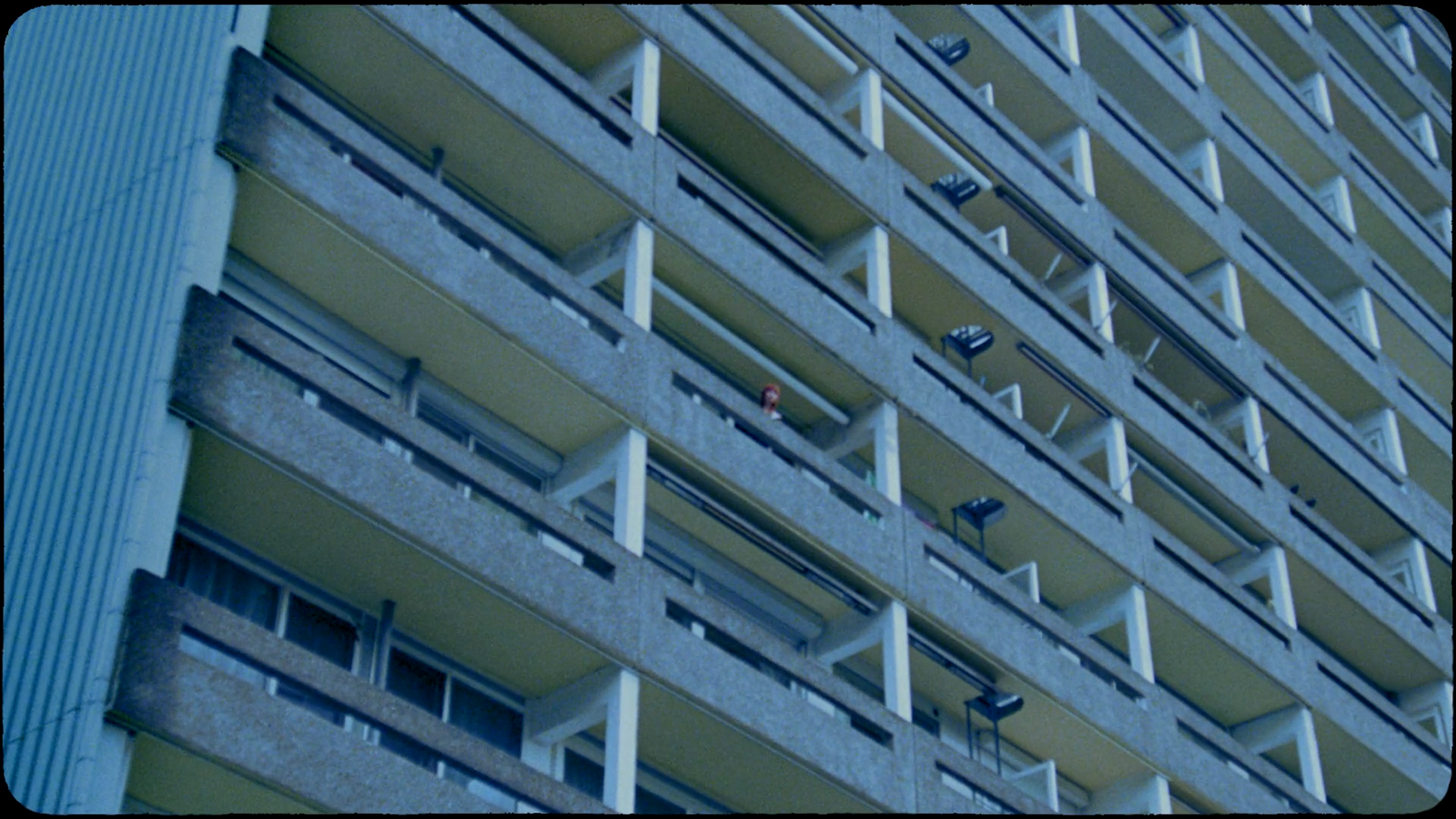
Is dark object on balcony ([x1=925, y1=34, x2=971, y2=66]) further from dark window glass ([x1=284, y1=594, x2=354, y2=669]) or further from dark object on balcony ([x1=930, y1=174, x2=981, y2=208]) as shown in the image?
dark window glass ([x1=284, y1=594, x2=354, y2=669])

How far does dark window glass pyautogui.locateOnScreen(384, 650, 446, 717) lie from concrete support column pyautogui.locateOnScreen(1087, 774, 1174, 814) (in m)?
10.6

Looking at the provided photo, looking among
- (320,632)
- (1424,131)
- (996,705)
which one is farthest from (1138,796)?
(1424,131)

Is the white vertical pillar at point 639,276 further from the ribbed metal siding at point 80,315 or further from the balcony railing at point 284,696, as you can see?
the balcony railing at point 284,696

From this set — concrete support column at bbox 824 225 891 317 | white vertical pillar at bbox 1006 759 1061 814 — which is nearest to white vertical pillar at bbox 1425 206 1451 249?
concrete support column at bbox 824 225 891 317

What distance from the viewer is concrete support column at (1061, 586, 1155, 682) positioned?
2886 centimetres

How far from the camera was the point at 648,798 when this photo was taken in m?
23.2

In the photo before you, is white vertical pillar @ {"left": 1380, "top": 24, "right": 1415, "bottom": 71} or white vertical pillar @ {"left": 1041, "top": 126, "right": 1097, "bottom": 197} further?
white vertical pillar @ {"left": 1380, "top": 24, "right": 1415, "bottom": 71}

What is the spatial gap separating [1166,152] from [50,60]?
67.3 feet

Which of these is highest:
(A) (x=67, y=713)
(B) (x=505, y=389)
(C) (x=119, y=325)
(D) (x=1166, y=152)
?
(D) (x=1166, y=152)

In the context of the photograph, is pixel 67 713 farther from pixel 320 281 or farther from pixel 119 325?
pixel 320 281

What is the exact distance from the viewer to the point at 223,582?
20141mm

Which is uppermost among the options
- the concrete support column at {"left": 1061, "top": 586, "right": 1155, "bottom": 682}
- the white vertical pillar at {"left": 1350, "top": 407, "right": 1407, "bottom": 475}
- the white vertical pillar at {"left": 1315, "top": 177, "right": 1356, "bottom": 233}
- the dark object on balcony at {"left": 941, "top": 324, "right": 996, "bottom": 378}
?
the white vertical pillar at {"left": 1315, "top": 177, "right": 1356, "bottom": 233}

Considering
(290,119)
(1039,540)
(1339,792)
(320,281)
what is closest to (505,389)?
(320,281)

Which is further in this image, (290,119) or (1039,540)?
(1039,540)
